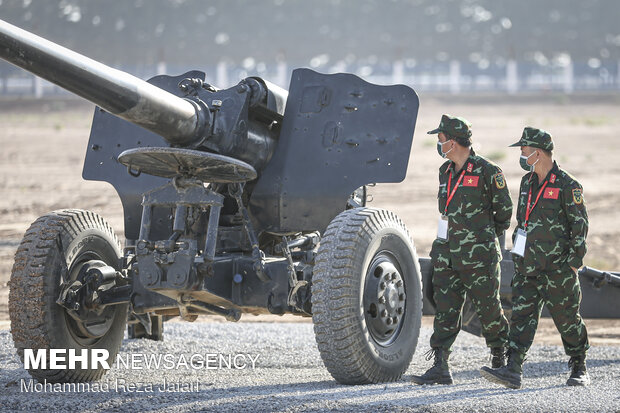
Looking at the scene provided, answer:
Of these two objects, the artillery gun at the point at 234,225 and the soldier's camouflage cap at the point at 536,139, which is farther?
the soldier's camouflage cap at the point at 536,139

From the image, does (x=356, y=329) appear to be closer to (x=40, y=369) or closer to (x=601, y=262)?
(x=40, y=369)

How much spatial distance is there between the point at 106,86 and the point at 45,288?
5.14 feet

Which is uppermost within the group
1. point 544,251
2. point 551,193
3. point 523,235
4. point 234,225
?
point 551,193

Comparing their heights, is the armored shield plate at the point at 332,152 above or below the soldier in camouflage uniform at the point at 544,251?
above

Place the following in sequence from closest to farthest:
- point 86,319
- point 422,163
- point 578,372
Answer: point 578,372 → point 86,319 → point 422,163

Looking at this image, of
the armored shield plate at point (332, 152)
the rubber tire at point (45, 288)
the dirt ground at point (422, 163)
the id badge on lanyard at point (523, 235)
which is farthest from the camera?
the dirt ground at point (422, 163)

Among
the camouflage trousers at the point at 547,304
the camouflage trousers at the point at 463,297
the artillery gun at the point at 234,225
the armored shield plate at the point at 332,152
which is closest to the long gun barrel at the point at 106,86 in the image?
the artillery gun at the point at 234,225

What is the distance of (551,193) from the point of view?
724 centimetres

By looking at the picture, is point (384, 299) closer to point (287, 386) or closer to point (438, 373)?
point (438, 373)

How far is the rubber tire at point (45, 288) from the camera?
24.1ft

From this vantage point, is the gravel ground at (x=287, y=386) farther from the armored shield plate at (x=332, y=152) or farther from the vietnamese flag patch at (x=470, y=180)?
the vietnamese flag patch at (x=470, y=180)

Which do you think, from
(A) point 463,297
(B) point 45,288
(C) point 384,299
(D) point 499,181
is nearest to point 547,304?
(A) point 463,297

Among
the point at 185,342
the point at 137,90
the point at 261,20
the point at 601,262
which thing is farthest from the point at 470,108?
the point at 137,90

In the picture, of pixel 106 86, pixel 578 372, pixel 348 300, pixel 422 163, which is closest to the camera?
pixel 106 86
